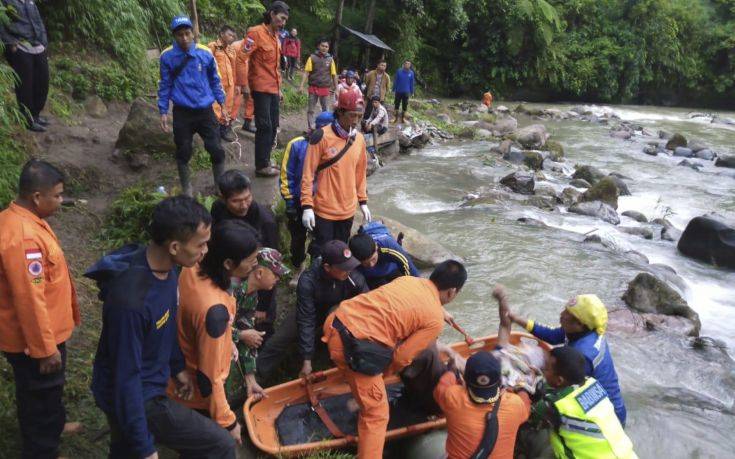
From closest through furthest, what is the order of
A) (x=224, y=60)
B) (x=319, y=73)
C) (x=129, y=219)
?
(x=129, y=219) < (x=224, y=60) < (x=319, y=73)

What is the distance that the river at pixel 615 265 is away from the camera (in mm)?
4980

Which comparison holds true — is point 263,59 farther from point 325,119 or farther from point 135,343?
point 135,343

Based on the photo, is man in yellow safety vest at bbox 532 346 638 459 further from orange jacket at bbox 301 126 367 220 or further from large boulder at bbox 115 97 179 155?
large boulder at bbox 115 97 179 155

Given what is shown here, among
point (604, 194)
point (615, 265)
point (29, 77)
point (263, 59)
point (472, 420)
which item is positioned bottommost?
point (615, 265)

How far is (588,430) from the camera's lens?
3221mm


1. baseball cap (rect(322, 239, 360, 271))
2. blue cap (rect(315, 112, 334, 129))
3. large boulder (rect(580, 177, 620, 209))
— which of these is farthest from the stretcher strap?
large boulder (rect(580, 177, 620, 209))

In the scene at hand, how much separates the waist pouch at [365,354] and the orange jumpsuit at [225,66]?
17.8 ft

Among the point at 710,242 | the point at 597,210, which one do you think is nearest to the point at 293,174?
the point at 710,242

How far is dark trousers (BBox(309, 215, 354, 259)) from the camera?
4836 millimetres

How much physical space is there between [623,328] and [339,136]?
4.33 metres

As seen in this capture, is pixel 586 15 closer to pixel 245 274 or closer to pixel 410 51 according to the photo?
pixel 410 51

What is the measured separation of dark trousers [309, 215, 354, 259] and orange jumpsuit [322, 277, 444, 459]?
1.49 m

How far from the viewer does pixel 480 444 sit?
3180mm

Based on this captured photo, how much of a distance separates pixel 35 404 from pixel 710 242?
10.1 metres
